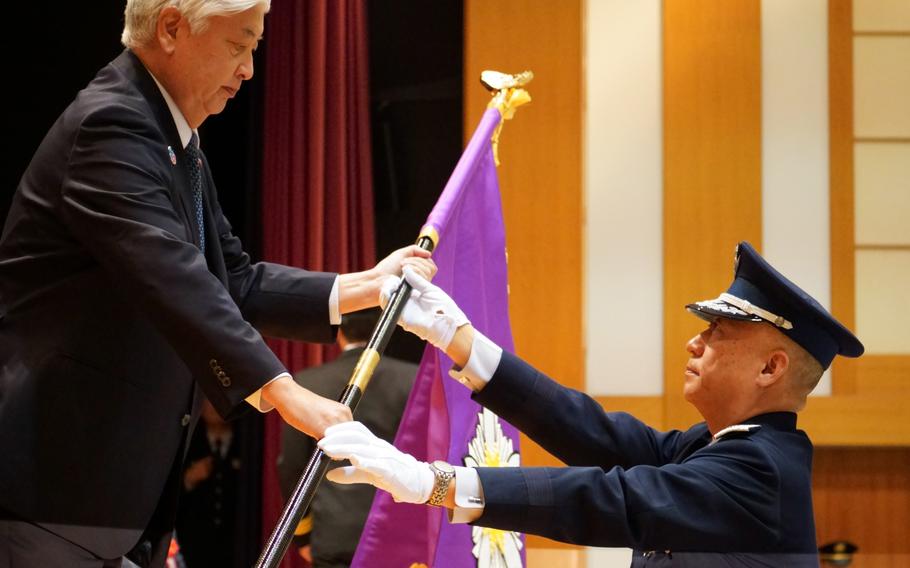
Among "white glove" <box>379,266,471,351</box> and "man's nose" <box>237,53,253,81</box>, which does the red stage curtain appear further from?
"man's nose" <box>237,53,253,81</box>

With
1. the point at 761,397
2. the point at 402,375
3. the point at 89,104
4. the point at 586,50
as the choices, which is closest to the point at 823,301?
the point at 586,50

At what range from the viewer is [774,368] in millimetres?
2096

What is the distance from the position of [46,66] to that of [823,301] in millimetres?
3054

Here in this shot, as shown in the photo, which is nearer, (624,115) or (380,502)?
(380,502)

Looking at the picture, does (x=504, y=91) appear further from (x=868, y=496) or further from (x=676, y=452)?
(x=868, y=496)

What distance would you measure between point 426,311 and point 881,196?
7.27ft

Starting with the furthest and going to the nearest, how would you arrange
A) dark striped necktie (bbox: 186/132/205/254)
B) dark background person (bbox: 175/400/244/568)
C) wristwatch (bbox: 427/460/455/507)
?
dark background person (bbox: 175/400/244/568) < dark striped necktie (bbox: 186/132/205/254) < wristwatch (bbox: 427/460/455/507)

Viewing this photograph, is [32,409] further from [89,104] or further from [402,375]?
[402,375]

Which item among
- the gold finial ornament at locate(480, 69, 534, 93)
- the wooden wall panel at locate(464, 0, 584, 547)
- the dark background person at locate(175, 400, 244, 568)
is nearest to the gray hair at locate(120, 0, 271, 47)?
the gold finial ornament at locate(480, 69, 534, 93)

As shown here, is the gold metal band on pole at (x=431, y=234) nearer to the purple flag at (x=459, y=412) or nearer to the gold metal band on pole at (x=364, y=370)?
the purple flag at (x=459, y=412)

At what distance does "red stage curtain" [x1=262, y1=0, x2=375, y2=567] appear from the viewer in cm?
443

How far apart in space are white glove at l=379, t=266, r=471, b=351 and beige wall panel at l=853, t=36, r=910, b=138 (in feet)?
7.19

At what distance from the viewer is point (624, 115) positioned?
3.90 meters

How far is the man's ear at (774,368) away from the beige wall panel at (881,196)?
1948mm
